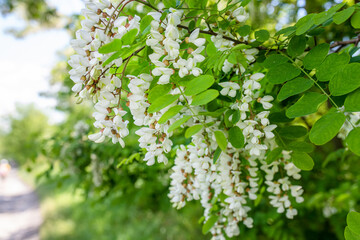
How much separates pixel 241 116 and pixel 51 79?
5.78 meters

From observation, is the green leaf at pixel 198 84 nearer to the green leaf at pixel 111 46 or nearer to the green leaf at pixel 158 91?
the green leaf at pixel 158 91

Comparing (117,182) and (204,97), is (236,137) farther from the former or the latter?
(117,182)

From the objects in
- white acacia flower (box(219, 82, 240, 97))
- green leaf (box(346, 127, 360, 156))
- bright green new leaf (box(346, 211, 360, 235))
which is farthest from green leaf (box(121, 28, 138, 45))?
bright green new leaf (box(346, 211, 360, 235))

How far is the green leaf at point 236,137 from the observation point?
764 millimetres

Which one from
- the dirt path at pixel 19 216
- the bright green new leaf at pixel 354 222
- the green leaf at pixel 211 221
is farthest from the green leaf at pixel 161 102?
the dirt path at pixel 19 216

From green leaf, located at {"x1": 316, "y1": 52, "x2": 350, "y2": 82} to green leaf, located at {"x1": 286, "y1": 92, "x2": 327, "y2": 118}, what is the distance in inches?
2.0

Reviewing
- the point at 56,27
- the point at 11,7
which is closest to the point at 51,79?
the point at 56,27

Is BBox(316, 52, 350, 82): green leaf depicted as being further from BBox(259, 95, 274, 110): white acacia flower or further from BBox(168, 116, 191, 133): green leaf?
BBox(168, 116, 191, 133): green leaf

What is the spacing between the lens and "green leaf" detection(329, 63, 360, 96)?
617 millimetres

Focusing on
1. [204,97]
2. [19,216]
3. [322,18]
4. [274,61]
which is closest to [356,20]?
[322,18]

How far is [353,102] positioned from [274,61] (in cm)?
24

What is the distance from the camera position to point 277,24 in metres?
2.16

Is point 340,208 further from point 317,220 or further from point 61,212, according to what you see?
point 61,212

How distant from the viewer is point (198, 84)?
0.68 metres
